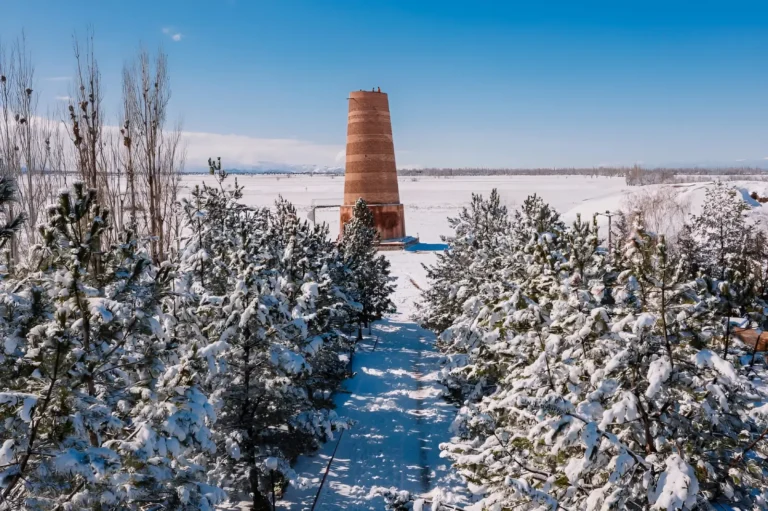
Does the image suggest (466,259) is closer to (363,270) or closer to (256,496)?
(363,270)

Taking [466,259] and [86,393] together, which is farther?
[466,259]

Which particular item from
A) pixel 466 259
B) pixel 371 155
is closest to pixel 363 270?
pixel 466 259

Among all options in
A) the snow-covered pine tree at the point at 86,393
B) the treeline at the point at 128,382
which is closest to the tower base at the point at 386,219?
the treeline at the point at 128,382

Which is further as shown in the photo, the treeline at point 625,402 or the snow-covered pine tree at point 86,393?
the treeline at point 625,402

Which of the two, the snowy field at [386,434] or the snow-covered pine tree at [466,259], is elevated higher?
the snow-covered pine tree at [466,259]

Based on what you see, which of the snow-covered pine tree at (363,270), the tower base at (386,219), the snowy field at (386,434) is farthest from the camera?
the tower base at (386,219)

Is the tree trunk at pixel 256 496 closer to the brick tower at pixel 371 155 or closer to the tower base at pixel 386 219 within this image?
the tower base at pixel 386 219
